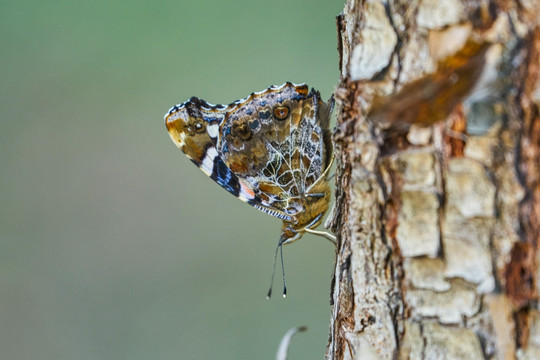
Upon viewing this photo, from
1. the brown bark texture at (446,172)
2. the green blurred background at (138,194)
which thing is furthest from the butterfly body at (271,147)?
the green blurred background at (138,194)

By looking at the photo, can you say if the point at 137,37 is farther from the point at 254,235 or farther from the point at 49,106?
the point at 254,235

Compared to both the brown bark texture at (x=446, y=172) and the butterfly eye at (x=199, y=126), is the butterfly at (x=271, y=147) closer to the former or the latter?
the butterfly eye at (x=199, y=126)

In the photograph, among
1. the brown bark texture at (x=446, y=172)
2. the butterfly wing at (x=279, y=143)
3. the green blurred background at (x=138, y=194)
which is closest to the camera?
the brown bark texture at (x=446, y=172)

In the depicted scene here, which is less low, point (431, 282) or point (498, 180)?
point (498, 180)

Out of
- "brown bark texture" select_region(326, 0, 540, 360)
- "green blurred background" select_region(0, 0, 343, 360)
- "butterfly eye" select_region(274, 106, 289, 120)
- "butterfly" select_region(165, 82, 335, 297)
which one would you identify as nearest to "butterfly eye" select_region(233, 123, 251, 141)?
"butterfly" select_region(165, 82, 335, 297)

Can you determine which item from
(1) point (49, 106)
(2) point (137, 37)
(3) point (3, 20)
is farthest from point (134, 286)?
(3) point (3, 20)

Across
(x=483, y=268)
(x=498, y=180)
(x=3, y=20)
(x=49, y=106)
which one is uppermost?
(x=3, y=20)
